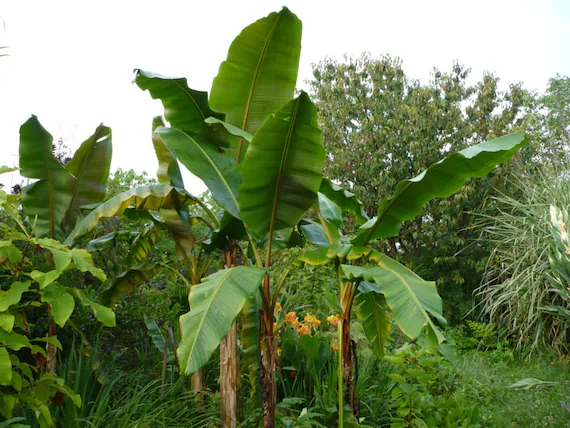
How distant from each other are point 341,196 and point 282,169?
0.90 metres

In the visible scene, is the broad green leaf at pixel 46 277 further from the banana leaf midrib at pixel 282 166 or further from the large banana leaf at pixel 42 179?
the large banana leaf at pixel 42 179

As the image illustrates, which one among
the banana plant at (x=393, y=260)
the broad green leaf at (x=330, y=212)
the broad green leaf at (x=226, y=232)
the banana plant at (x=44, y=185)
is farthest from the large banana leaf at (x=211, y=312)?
the banana plant at (x=44, y=185)

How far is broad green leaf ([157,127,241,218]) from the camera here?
3.52m

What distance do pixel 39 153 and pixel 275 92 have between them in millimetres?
2062

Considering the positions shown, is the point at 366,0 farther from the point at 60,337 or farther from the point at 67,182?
the point at 60,337

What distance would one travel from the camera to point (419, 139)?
1197 cm

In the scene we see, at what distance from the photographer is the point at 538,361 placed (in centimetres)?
770

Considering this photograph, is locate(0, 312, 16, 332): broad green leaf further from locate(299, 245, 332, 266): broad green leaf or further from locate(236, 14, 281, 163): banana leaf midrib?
locate(236, 14, 281, 163): banana leaf midrib

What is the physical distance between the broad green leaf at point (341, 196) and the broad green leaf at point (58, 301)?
2022 millimetres

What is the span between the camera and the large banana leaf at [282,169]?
122 inches

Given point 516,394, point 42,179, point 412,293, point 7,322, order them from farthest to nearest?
point 516,394, point 42,179, point 412,293, point 7,322

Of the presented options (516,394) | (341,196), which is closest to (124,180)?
(341,196)

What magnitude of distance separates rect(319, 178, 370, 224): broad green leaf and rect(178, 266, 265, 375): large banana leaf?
3.74 feet

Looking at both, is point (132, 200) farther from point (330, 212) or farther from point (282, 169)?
point (330, 212)
